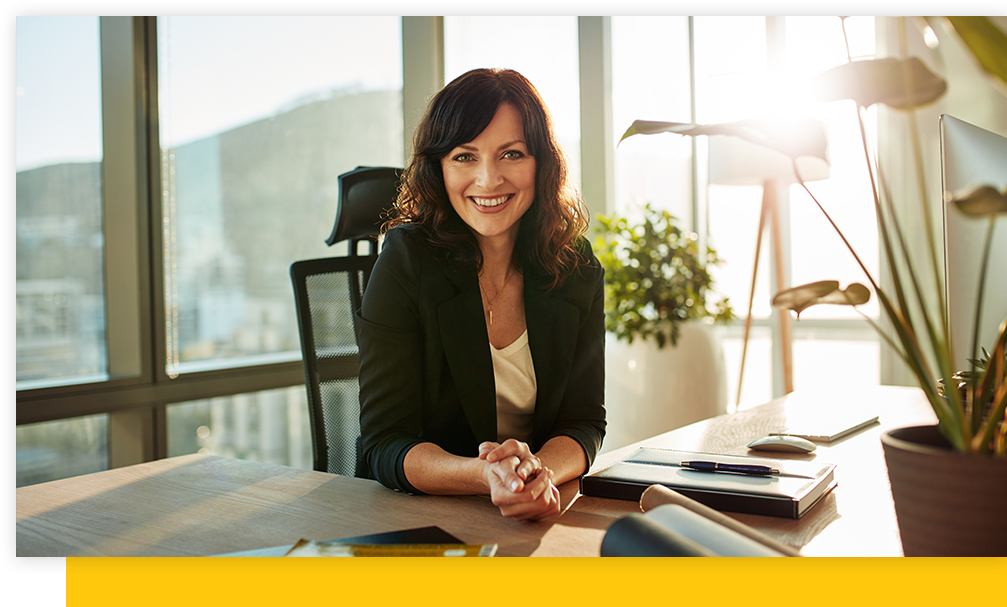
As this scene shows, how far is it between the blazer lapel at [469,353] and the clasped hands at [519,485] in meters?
0.35

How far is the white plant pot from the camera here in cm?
315

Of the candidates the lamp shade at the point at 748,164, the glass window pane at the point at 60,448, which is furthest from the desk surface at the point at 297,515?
the lamp shade at the point at 748,164

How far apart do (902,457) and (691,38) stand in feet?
15.3

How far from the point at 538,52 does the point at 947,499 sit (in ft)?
12.7

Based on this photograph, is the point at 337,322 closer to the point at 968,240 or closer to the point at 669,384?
the point at 968,240

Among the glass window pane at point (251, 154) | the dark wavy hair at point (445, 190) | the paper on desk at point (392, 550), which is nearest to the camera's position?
the paper on desk at point (392, 550)

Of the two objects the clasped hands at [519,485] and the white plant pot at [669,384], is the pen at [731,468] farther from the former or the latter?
the white plant pot at [669,384]

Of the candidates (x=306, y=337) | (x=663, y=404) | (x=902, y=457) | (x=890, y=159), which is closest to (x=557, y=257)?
(x=306, y=337)

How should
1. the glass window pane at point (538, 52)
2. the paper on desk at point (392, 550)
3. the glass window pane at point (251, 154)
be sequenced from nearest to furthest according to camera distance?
the paper on desk at point (392, 550) < the glass window pane at point (251, 154) < the glass window pane at point (538, 52)

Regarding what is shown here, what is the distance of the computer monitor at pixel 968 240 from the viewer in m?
0.93

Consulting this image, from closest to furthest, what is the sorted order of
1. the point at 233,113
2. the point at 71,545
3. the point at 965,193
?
the point at 965,193 < the point at 71,545 < the point at 233,113

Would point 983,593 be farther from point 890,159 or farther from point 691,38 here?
point 691,38

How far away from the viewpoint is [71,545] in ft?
2.74

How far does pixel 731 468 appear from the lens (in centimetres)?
99
